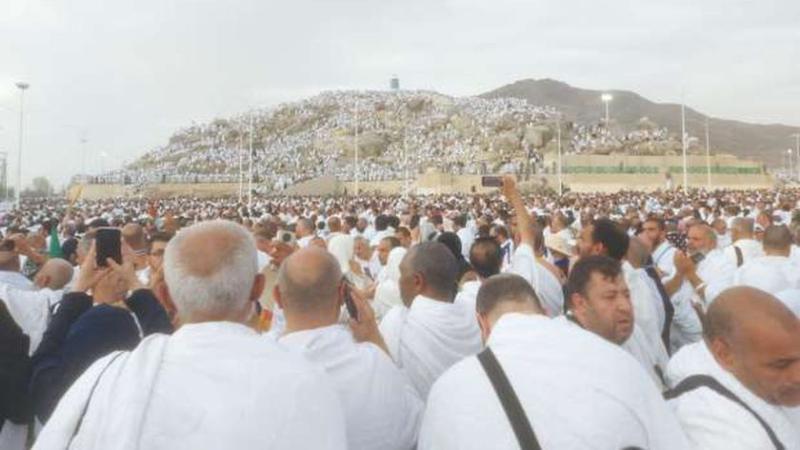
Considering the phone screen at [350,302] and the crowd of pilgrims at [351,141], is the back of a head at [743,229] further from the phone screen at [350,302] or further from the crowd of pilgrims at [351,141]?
the crowd of pilgrims at [351,141]

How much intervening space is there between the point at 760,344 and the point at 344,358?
1.38 metres

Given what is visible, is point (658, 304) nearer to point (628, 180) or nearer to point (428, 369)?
point (428, 369)

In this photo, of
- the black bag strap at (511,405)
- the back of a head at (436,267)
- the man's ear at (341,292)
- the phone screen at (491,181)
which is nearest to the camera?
the black bag strap at (511,405)

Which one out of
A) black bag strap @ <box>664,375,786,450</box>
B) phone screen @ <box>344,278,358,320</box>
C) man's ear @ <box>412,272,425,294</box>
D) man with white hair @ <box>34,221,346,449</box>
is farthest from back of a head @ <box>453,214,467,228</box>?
man with white hair @ <box>34,221,346,449</box>

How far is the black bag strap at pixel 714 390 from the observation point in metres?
2.11

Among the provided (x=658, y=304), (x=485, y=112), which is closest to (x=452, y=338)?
(x=658, y=304)

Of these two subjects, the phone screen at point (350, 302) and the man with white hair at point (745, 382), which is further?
the phone screen at point (350, 302)

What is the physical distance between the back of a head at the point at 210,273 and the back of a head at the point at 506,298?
1.00 m

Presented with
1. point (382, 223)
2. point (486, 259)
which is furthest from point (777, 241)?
point (382, 223)

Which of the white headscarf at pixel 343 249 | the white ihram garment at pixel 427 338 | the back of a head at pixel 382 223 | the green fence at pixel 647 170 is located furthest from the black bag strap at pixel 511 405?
the green fence at pixel 647 170

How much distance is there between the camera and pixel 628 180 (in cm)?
6012

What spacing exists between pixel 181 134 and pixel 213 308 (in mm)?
147362

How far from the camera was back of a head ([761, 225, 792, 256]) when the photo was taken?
613 centimetres

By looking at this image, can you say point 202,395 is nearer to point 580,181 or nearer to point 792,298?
point 792,298
